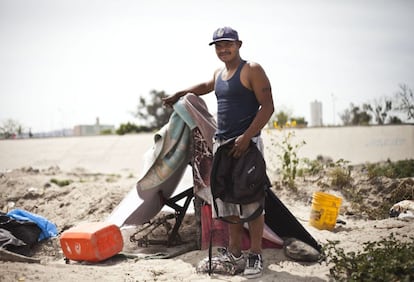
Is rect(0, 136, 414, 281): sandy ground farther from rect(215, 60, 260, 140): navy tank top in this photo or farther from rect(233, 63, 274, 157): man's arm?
rect(215, 60, 260, 140): navy tank top

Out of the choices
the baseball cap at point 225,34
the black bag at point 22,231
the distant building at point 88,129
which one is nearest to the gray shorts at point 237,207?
the baseball cap at point 225,34

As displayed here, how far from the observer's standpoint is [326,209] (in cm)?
556

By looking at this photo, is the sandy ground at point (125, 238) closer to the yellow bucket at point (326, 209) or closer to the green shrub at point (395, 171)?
the yellow bucket at point (326, 209)

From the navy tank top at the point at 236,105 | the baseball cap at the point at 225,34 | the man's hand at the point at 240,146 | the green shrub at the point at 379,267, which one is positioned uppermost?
the baseball cap at the point at 225,34

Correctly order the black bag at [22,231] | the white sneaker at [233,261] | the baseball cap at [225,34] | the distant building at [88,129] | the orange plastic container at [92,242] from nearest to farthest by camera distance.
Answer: the baseball cap at [225,34]
the white sneaker at [233,261]
the orange plastic container at [92,242]
the black bag at [22,231]
the distant building at [88,129]

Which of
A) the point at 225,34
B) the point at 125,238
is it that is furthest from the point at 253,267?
the point at 125,238

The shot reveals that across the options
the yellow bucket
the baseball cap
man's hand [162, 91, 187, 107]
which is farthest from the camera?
the yellow bucket

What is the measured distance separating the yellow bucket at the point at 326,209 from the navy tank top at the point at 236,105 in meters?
2.01

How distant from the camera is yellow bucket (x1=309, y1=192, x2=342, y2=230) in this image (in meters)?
5.55

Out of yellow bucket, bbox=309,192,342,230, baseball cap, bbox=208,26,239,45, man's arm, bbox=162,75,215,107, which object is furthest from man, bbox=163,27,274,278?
yellow bucket, bbox=309,192,342,230

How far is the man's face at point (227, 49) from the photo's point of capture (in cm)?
399

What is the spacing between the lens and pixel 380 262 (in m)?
3.35

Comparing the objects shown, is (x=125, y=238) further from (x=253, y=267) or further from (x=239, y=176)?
(x=239, y=176)

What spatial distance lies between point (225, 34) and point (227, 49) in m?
0.13
